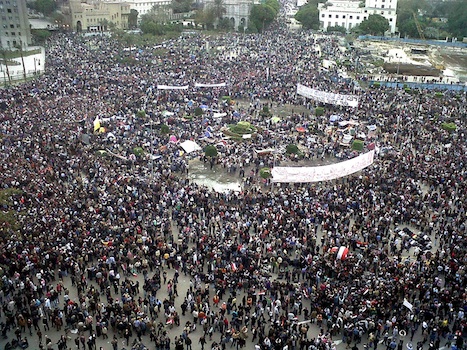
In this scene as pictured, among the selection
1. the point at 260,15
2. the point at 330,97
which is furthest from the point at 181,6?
the point at 330,97

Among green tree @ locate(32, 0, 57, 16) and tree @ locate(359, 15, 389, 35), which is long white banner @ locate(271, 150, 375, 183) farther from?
green tree @ locate(32, 0, 57, 16)

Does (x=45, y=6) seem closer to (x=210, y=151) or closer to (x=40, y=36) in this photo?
(x=40, y=36)

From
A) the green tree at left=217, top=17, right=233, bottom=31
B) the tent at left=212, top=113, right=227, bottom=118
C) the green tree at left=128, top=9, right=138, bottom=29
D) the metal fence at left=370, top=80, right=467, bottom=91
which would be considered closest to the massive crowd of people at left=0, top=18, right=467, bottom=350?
the tent at left=212, top=113, right=227, bottom=118

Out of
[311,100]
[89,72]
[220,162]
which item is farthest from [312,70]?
[220,162]

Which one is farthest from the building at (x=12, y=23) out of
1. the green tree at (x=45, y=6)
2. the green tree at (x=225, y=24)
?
the green tree at (x=225, y=24)

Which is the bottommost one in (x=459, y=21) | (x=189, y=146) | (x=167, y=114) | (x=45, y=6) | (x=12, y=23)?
(x=189, y=146)

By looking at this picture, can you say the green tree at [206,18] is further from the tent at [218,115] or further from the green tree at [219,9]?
the tent at [218,115]
